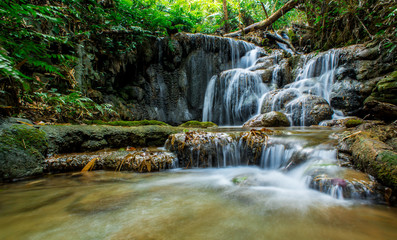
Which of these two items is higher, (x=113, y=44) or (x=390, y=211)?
(x=113, y=44)

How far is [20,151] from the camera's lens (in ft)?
8.49

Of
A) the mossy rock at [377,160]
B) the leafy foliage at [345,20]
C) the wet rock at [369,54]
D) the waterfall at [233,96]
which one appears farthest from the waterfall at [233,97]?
the mossy rock at [377,160]

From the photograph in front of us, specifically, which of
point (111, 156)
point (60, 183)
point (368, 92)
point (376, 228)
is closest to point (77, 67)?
point (111, 156)

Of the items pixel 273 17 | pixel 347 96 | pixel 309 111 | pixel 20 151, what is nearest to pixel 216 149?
pixel 20 151

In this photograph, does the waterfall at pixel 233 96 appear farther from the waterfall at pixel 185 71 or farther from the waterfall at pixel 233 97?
Result: the waterfall at pixel 185 71

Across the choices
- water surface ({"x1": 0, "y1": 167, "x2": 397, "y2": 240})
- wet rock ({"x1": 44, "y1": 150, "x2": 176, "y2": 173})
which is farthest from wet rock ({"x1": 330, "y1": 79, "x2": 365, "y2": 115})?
wet rock ({"x1": 44, "y1": 150, "x2": 176, "y2": 173})

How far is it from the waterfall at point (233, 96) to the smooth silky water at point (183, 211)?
6.88 m

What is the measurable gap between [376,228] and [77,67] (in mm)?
7939

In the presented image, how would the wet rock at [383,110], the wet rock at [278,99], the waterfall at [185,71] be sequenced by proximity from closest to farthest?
1. the wet rock at [383,110]
2. the wet rock at [278,99]
3. the waterfall at [185,71]

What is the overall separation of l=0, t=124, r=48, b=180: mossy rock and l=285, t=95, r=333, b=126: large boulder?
7458 millimetres

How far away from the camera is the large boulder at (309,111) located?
6406mm

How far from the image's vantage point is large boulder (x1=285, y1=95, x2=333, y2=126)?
641 cm

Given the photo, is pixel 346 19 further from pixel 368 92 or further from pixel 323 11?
pixel 368 92

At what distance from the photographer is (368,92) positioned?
6609mm
